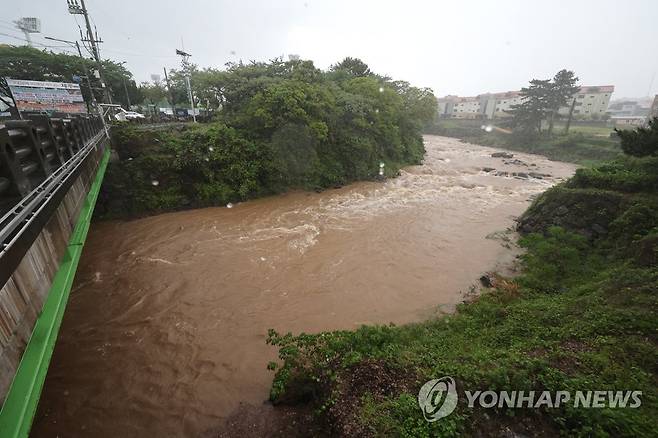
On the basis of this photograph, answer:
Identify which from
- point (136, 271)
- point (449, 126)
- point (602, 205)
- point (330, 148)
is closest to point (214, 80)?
point (330, 148)

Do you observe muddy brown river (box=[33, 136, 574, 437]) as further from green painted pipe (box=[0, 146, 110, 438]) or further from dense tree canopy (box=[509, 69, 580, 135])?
dense tree canopy (box=[509, 69, 580, 135])

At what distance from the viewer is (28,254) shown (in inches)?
152

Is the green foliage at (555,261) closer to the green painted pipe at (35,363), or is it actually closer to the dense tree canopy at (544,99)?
the green painted pipe at (35,363)

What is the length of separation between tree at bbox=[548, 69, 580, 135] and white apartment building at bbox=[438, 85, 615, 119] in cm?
626

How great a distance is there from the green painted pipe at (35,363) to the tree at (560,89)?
56.9m

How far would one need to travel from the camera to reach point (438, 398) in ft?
14.0

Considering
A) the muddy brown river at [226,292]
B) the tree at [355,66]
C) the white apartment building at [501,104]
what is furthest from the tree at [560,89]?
the muddy brown river at [226,292]

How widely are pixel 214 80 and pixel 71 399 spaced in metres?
22.9

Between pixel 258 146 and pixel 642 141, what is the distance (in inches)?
751

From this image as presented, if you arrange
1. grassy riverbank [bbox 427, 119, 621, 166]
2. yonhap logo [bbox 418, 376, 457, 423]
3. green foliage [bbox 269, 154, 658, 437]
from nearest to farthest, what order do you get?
green foliage [bbox 269, 154, 658, 437], yonhap logo [bbox 418, 376, 457, 423], grassy riverbank [bbox 427, 119, 621, 166]

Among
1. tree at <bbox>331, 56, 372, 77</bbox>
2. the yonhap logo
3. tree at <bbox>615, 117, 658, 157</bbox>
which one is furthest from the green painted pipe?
tree at <bbox>331, 56, 372, 77</bbox>

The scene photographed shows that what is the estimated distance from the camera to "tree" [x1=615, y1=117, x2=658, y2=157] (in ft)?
38.5

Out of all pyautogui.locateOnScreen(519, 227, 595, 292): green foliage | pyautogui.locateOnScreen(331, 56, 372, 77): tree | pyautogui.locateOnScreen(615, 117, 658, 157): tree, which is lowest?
pyautogui.locateOnScreen(519, 227, 595, 292): green foliage

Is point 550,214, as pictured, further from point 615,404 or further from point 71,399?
point 71,399
